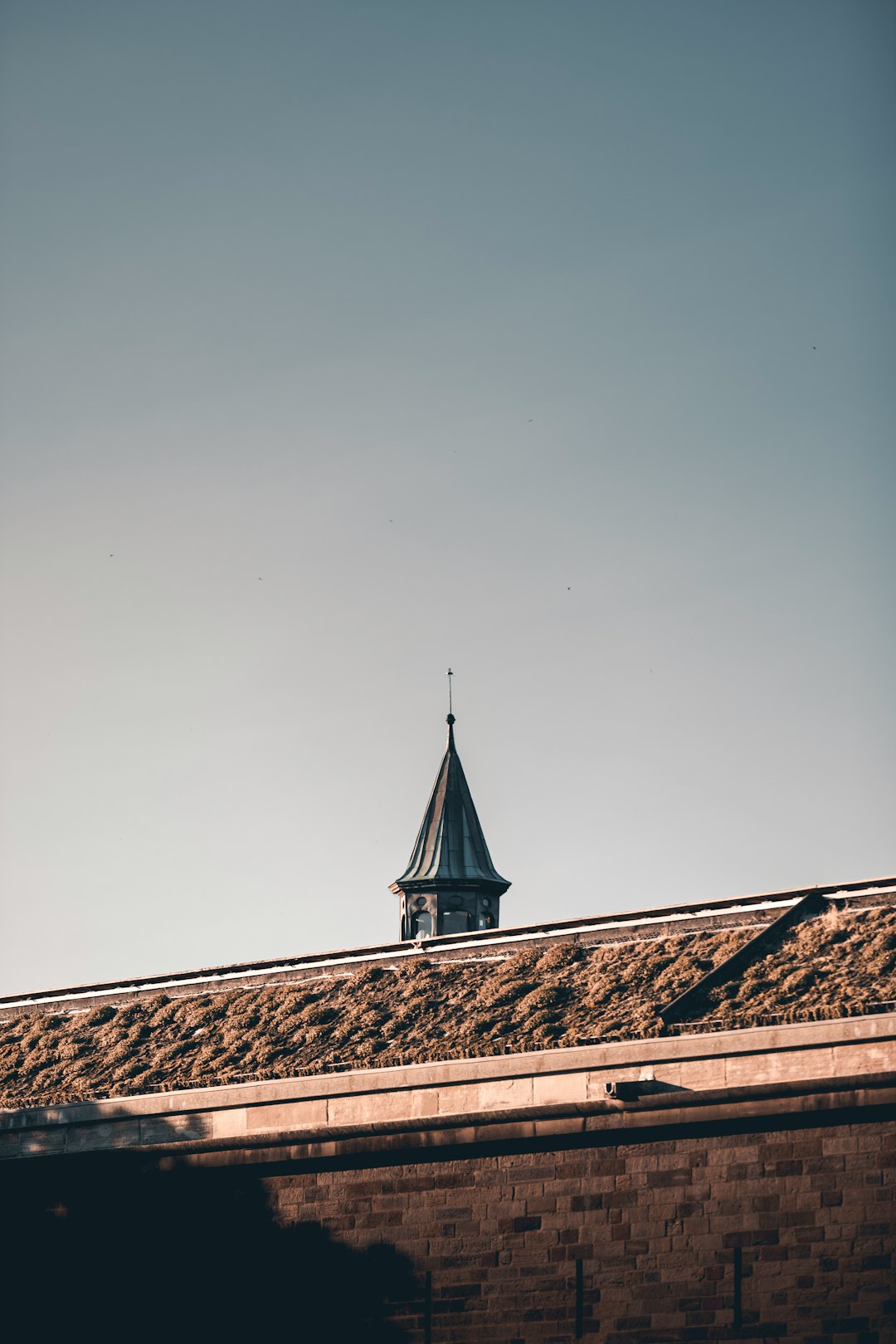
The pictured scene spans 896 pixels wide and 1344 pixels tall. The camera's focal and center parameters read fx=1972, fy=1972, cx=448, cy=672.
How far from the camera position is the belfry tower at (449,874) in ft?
237

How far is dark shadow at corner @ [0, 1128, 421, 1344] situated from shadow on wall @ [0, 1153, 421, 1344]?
20mm

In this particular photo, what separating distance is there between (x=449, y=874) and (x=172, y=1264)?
129 ft

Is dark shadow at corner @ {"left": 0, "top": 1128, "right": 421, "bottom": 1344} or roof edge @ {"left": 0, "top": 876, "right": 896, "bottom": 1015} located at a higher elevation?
roof edge @ {"left": 0, "top": 876, "right": 896, "bottom": 1015}

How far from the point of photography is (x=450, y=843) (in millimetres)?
72938

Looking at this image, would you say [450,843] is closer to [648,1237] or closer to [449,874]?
[449,874]

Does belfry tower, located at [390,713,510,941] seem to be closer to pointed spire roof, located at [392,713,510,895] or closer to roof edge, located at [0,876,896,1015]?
pointed spire roof, located at [392,713,510,895]

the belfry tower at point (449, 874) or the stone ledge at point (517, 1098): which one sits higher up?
the belfry tower at point (449, 874)

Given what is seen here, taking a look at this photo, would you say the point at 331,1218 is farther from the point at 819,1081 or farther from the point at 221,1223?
the point at 819,1081

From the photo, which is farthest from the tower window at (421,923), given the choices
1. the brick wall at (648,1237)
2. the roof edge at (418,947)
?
the brick wall at (648,1237)

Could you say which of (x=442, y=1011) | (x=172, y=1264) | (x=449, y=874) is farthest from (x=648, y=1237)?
(x=449, y=874)

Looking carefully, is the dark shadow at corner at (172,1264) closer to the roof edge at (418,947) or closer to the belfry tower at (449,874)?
the roof edge at (418,947)

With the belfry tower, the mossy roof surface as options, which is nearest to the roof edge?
the mossy roof surface

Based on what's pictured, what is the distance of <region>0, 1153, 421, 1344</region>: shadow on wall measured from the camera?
31281 millimetres

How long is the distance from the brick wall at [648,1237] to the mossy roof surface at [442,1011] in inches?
153
